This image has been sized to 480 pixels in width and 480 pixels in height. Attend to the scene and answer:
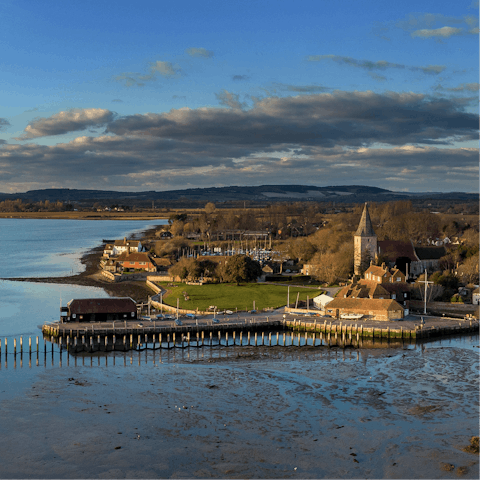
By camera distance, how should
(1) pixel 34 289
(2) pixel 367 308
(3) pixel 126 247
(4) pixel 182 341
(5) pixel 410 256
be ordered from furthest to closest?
1. (3) pixel 126 247
2. (5) pixel 410 256
3. (1) pixel 34 289
4. (2) pixel 367 308
5. (4) pixel 182 341

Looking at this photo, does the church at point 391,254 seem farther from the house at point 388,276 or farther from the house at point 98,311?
the house at point 98,311

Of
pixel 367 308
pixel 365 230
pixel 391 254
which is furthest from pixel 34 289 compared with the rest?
pixel 391 254

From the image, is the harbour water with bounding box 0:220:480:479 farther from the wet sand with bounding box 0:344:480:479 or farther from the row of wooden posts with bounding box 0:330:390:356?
the row of wooden posts with bounding box 0:330:390:356

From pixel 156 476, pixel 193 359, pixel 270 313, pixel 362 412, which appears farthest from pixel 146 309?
pixel 156 476

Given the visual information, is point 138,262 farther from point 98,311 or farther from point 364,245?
point 98,311

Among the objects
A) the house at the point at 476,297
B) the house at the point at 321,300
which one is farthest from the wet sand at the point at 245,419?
the house at the point at 476,297

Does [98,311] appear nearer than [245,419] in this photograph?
No
